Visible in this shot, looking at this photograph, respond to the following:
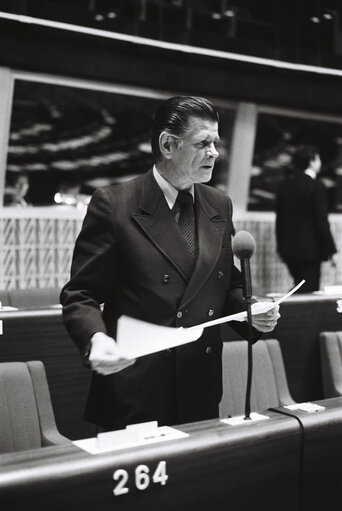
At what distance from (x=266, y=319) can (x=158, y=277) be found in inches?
Result: 12.2

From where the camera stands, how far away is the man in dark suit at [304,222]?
7.05 metres

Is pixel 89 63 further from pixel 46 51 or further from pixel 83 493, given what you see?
pixel 83 493

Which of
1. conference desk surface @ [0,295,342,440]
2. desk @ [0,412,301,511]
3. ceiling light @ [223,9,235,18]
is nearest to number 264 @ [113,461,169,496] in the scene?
desk @ [0,412,301,511]

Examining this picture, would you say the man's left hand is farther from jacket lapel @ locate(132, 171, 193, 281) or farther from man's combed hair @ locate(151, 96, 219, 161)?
man's combed hair @ locate(151, 96, 219, 161)

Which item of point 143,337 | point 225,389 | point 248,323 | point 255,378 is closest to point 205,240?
point 248,323

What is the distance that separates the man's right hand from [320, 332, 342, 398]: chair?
8.97ft

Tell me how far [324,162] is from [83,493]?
7.70 m

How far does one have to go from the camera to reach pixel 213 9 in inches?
260

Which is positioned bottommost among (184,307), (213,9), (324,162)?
(184,307)

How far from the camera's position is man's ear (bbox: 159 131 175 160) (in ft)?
6.45

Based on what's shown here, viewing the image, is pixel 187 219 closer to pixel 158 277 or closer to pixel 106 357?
pixel 158 277

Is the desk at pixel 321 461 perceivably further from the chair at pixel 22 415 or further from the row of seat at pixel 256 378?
the row of seat at pixel 256 378

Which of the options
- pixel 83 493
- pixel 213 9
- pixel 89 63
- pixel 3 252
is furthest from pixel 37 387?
pixel 213 9

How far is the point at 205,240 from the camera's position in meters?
2.04
